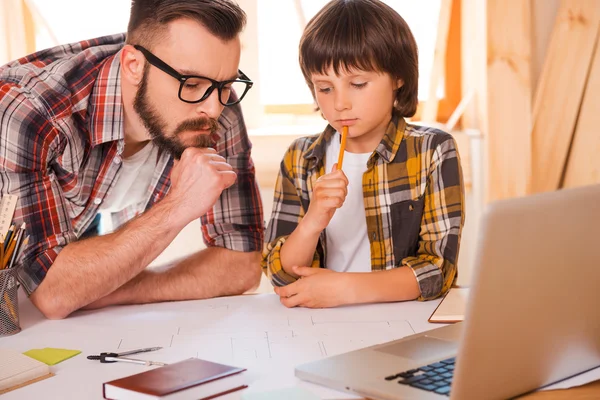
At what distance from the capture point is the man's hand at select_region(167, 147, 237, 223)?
1.52 metres

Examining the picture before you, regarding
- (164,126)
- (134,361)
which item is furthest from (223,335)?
(164,126)

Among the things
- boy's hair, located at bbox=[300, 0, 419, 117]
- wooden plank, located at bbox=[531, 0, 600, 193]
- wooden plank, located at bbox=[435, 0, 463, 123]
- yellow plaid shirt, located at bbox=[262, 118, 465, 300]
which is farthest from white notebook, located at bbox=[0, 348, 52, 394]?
wooden plank, located at bbox=[435, 0, 463, 123]

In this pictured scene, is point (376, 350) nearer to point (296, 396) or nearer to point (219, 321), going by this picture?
point (296, 396)

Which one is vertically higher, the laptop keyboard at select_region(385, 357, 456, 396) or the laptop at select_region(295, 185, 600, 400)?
the laptop at select_region(295, 185, 600, 400)

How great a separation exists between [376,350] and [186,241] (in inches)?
68.9

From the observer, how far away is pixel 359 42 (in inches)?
58.6

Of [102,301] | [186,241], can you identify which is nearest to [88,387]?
[102,301]

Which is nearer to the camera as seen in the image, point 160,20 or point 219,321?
point 219,321

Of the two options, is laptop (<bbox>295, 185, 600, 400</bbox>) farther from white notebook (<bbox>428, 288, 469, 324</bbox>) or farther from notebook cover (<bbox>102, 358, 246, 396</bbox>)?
white notebook (<bbox>428, 288, 469, 324</bbox>)

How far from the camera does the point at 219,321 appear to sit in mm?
1276

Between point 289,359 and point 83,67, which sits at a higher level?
point 83,67

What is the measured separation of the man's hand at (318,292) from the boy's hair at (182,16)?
587 mm

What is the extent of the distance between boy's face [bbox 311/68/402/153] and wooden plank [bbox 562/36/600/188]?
Result: 1.19 meters

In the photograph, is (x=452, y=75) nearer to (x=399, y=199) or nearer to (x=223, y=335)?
(x=399, y=199)
